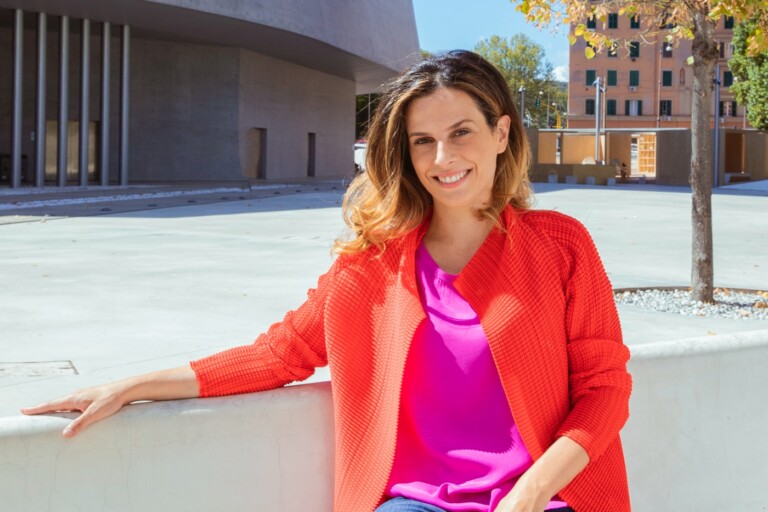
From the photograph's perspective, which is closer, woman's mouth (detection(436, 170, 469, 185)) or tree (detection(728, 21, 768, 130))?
woman's mouth (detection(436, 170, 469, 185))

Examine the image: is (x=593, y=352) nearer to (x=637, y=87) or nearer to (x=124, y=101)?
(x=124, y=101)

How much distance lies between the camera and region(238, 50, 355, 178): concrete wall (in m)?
37.9

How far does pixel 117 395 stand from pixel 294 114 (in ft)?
131

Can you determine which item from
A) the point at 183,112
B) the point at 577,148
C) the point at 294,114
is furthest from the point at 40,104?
the point at 577,148

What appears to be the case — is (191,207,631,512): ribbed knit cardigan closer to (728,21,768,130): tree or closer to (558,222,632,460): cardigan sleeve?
(558,222,632,460): cardigan sleeve

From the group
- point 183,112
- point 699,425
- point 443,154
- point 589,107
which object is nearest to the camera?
point 443,154

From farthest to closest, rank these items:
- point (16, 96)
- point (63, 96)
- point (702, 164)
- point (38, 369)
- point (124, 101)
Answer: point (124, 101)
point (63, 96)
point (16, 96)
point (702, 164)
point (38, 369)

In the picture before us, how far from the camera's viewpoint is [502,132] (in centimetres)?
260

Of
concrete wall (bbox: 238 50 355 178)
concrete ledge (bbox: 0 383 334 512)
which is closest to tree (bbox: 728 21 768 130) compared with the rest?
concrete wall (bbox: 238 50 355 178)

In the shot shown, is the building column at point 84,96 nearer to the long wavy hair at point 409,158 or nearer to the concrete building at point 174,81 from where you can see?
the concrete building at point 174,81

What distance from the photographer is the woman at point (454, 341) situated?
2.31 metres

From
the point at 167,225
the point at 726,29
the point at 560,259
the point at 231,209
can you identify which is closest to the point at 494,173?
the point at 560,259

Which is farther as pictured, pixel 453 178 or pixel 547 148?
pixel 547 148

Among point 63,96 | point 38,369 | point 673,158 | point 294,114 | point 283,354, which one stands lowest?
point 38,369
